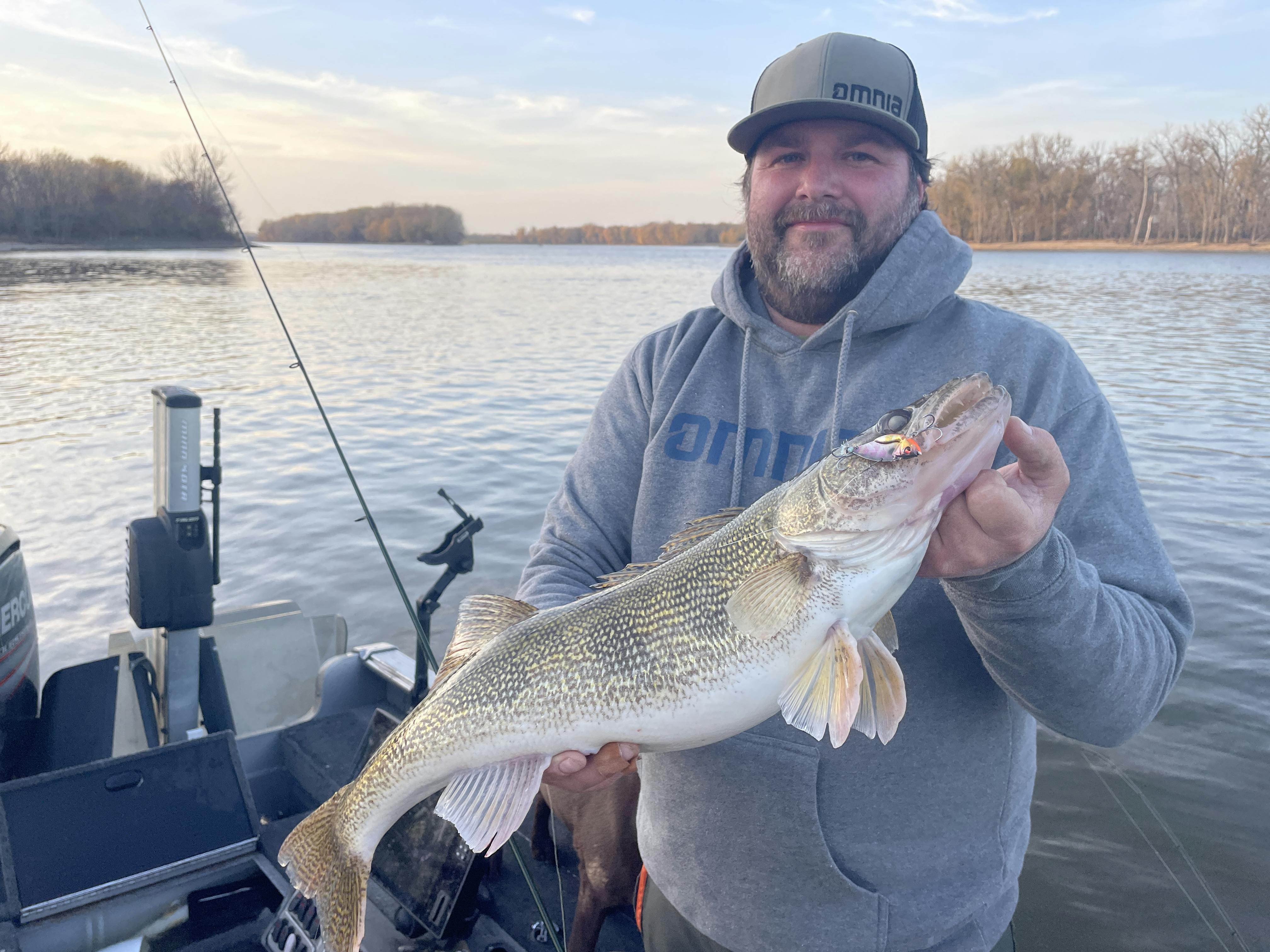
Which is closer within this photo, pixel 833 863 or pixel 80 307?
pixel 833 863

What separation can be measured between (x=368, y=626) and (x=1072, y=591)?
748 cm

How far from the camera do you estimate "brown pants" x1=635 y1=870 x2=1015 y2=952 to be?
2.27 m

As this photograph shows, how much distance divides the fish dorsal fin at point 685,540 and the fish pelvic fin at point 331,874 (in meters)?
0.91

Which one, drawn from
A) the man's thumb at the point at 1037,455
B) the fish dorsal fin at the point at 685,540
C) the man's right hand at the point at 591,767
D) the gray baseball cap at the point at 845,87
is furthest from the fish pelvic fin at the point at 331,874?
the gray baseball cap at the point at 845,87

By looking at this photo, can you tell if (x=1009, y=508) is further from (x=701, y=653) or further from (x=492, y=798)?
(x=492, y=798)

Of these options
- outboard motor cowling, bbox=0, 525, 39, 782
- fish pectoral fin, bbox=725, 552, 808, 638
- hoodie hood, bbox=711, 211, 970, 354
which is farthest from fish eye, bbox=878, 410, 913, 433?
outboard motor cowling, bbox=0, 525, 39, 782

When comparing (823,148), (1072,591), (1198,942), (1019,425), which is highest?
(823,148)

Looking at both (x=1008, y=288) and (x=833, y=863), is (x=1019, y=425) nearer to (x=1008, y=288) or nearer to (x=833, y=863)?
(x=833, y=863)

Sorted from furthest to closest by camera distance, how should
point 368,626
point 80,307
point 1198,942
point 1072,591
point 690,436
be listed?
point 80,307 < point 368,626 < point 1198,942 < point 690,436 < point 1072,591

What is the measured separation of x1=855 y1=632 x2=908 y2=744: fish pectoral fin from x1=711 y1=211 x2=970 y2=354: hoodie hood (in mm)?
870

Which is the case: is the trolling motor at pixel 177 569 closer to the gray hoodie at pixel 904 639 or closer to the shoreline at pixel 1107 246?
the gray hoodie at pixel 904 639

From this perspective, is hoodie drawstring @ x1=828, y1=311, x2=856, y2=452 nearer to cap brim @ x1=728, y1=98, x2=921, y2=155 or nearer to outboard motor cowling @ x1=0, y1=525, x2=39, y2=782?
cap brim @ x1=728, y1=98, x2=921, y2=155

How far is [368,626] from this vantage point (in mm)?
8203

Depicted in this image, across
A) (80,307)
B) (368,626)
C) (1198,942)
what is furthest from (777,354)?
(80,307)
